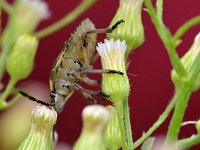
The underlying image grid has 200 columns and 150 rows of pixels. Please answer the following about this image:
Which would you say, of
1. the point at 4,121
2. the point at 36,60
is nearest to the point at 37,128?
the point at 4,121

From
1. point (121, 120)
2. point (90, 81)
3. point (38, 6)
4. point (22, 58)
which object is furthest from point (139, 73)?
point (121, 120)

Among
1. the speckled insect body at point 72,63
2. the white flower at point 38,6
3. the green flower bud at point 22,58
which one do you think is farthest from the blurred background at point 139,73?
the speckled insect body at point 72,63

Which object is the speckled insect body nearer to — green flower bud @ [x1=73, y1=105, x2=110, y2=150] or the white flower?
green flower bud @ [x1=73, y1=105, x2=110, y2=150]

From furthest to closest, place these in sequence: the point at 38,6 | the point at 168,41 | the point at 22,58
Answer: the point at 38,6 → the point at 22,58 → the point at 168,41

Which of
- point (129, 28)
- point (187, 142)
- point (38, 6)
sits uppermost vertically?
point (38, 6)

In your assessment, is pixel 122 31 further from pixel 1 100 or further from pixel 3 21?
pixel 3 21

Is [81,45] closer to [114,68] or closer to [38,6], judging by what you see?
[114,68]

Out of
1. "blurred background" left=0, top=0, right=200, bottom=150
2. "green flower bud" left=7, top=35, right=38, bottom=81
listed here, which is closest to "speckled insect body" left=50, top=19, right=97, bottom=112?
"green flower bud" left=7, top=35, right=38, bottom=81
